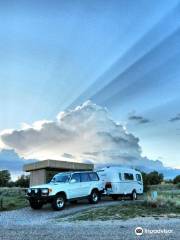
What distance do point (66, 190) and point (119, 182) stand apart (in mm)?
5637

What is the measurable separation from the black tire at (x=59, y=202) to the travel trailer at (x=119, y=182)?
15.3 ft

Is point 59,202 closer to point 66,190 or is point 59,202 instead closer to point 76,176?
point 66,190

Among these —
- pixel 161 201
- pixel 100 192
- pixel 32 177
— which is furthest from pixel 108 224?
pixel 32 177

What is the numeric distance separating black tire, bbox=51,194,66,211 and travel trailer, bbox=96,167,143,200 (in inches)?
184

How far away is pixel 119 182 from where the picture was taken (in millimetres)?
26656

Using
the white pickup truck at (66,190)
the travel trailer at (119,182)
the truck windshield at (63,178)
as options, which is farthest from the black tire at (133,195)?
the truck windshield at (63,178)

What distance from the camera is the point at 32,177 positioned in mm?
42031

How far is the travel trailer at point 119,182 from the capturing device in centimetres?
2615

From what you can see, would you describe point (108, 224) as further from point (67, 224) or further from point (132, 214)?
point (132, 214)

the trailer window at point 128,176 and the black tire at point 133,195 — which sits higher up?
the trailer window at point 128,176

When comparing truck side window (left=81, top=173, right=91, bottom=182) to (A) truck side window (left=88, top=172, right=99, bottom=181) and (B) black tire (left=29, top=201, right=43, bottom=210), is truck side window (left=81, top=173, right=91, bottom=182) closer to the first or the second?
(A) truck side window (left=88, top=172, right=99, bottom=181)

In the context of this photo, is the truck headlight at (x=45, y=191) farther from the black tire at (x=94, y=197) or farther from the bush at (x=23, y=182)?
the bush at (x=23, y=182)

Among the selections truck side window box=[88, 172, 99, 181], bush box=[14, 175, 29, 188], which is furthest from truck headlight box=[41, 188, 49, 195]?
bush box=[14, 175, 29, 188]

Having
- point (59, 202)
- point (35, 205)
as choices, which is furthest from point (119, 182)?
point (35, 205)
